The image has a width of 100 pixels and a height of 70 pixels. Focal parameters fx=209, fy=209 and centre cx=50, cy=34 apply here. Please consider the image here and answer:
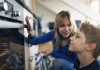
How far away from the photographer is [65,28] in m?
1.80

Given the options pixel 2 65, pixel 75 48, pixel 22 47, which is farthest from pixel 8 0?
pixel 75 48

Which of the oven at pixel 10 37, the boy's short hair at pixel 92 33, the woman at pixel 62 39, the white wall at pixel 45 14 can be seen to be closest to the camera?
the oven at pixel 10 37

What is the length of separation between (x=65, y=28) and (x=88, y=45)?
0.49 m

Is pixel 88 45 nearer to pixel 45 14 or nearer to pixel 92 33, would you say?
pixel 92 33

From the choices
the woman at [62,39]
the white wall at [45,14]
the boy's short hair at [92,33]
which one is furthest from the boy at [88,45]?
the white wall at [45,14]

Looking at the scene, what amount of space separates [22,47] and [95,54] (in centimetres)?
48

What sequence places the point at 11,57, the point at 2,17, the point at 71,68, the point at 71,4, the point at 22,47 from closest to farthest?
the point at 2,17, the point at 11,57, the point at 22,47, the point at 71,68, the point at 71,4

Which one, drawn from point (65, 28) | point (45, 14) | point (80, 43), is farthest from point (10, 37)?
point (45, 14)

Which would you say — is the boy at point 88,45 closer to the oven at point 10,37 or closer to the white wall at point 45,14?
the oven at point 10,37

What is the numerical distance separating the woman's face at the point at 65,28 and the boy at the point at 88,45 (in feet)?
1.40

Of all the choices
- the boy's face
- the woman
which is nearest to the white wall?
the woman

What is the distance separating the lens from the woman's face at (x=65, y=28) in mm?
1795

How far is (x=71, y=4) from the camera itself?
4195mm

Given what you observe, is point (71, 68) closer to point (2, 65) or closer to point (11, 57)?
point (11, 57)
